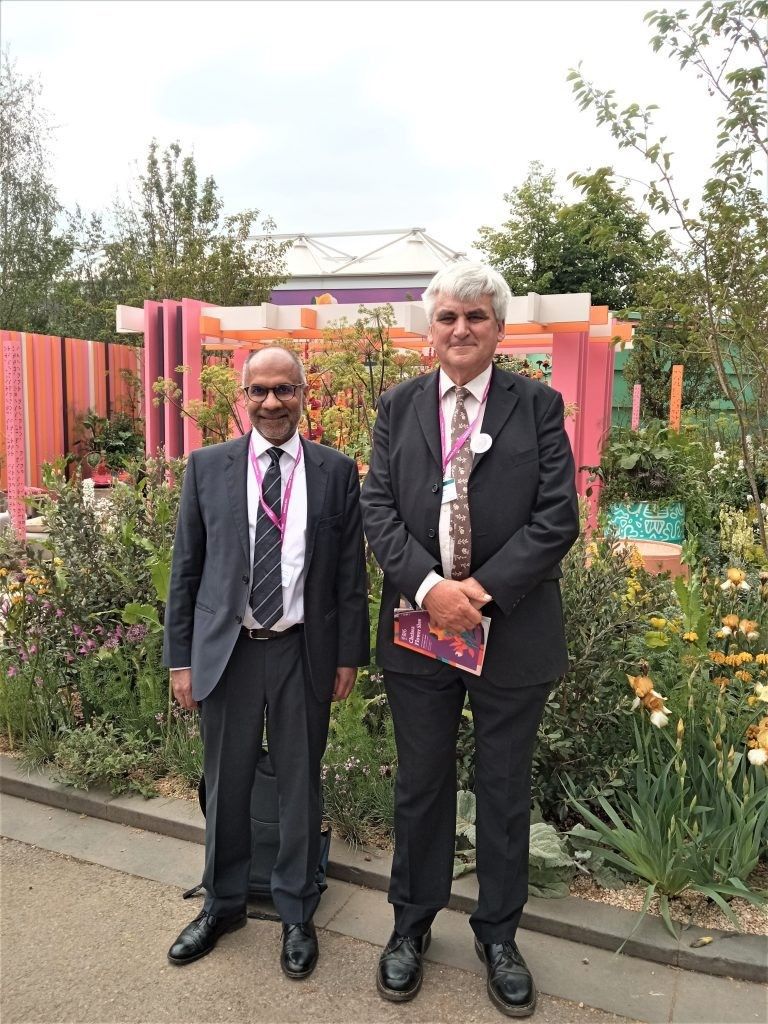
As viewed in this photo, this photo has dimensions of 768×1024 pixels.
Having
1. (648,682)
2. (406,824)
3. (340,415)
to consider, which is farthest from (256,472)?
(340,415)

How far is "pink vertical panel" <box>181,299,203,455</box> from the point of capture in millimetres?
9609

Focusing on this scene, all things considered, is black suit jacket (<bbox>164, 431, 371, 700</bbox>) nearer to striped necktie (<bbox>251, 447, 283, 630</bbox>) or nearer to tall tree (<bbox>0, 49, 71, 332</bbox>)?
striped necktie (<bbox>251, 447, 283, 630</bbox>)

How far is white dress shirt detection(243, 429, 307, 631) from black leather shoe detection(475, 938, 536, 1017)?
1134 mm

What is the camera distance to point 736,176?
3.72m

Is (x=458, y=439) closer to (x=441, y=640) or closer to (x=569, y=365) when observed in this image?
(x=441, y=640)

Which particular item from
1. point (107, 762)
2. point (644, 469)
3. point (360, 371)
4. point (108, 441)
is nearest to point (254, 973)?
point (107, 762)

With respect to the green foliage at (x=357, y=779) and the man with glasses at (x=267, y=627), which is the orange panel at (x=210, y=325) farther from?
the man with glasses at (x=267, y=627)

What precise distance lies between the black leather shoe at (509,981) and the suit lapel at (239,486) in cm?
138

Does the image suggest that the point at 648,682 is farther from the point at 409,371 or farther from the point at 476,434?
the point at 409,371

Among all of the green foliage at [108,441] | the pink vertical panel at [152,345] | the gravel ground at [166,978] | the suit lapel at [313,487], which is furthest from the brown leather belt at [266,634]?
the green foliage at [108,441]

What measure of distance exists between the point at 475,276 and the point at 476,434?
0.44m

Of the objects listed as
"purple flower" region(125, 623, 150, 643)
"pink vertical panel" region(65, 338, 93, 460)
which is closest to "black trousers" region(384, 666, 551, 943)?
"purple flower" region(125, 623, 150, 643)

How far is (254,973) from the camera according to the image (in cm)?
250

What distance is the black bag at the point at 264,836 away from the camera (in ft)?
9.35
